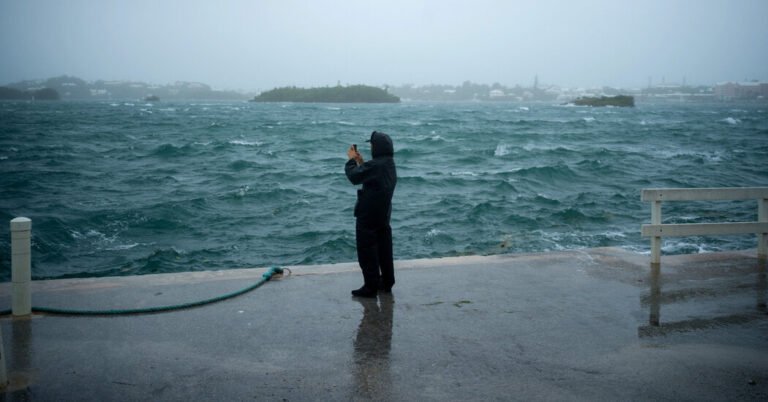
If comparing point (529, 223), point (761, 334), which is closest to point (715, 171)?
point (529, 223)

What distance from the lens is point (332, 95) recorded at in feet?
562

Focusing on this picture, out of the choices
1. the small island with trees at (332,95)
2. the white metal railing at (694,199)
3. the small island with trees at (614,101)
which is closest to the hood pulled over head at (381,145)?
the white metal railing at (694,199)

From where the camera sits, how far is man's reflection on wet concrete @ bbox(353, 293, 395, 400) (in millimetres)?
4250

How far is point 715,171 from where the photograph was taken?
26938 millimetres

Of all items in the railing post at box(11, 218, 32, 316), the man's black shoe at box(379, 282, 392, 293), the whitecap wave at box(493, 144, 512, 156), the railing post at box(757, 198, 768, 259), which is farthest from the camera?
the whitecap wave at box(493, 144, 512, 156)

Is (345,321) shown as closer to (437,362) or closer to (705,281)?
(437,362)

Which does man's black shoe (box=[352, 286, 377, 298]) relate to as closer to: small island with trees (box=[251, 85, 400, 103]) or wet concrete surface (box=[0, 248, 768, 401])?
wet concrete surface (box=[0, 248, 768, 401])

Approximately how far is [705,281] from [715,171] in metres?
22.4

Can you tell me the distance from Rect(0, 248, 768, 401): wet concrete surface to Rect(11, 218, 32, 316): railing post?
0.15 m

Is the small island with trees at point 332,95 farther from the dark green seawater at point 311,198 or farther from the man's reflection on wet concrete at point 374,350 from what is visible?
the man's reflection on wet concrete at point 374,350

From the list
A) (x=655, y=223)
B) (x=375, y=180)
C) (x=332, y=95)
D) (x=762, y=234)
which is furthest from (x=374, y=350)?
(x=332, y=95)

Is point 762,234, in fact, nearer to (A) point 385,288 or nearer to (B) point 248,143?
(A) point 385,288

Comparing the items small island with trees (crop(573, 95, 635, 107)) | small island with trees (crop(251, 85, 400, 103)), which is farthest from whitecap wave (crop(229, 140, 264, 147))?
small island with trees (crop(251, 85, 400, 103))

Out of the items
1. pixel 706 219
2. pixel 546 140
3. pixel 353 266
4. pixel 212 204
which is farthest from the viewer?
pixel 546 140
